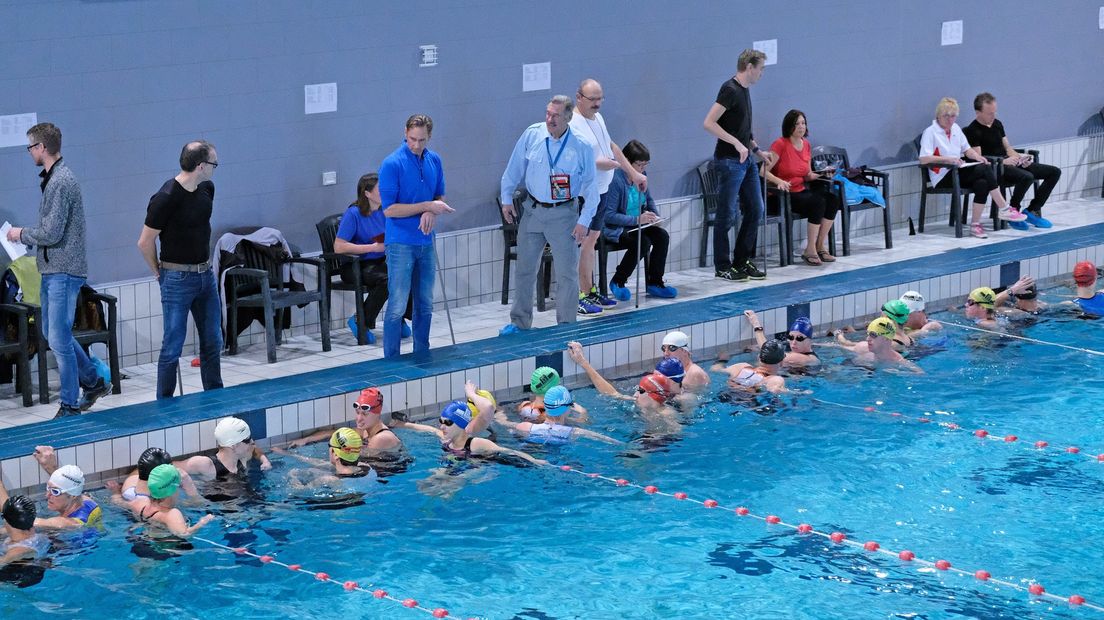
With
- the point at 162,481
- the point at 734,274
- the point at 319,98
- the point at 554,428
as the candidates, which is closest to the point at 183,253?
the point at 162,481

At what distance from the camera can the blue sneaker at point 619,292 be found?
11344mm

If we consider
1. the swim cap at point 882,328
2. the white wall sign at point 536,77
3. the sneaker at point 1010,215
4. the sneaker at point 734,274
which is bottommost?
the swim cap at point 882,328

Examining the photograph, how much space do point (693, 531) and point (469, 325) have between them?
3.64 meters

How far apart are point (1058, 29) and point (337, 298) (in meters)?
8.37

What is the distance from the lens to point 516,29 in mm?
11266

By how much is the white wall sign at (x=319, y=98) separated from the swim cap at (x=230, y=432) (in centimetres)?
312

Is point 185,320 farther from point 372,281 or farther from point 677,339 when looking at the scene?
point 677,339

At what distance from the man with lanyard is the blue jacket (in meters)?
0.97

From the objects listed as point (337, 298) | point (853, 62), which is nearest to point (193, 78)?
point (337, 298)

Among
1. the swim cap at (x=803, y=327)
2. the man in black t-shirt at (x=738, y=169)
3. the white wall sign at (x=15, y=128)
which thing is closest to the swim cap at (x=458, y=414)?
the swim cap at (x=803, y=327)

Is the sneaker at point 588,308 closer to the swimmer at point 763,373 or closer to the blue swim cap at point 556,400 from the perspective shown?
the swimmer at point 763,373

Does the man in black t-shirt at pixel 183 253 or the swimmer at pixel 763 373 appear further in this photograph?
the swimmer at pixel 763 373

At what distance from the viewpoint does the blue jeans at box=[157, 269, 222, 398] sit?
323 inches

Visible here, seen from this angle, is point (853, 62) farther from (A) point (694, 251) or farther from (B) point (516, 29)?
(B) point (516, 29)
